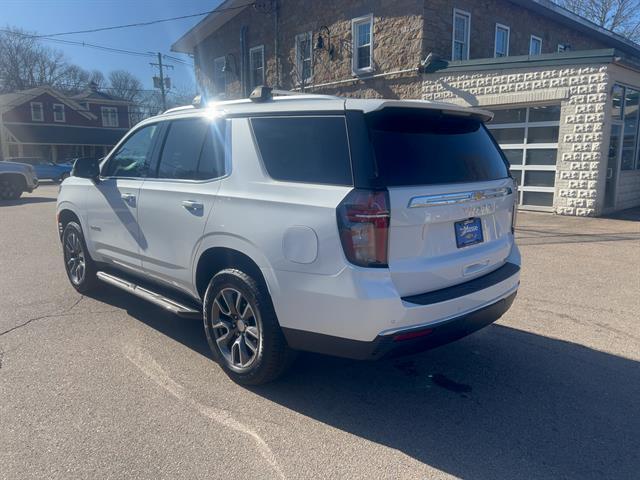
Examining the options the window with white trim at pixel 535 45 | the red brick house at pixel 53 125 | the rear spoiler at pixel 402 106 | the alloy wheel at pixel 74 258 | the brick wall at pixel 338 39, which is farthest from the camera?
the red brick house at pixel 53 125

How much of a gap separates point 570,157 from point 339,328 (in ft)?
37.1

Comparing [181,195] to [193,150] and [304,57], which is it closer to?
[193,150]

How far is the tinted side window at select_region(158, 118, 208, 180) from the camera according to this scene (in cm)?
409

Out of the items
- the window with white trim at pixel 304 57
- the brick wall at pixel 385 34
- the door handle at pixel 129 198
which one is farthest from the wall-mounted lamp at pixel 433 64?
the door handle at pixel 129 198

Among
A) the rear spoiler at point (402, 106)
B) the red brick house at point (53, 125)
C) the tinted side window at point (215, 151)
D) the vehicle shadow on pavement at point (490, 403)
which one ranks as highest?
the red brick house at point (53, 125)

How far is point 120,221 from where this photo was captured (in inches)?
191

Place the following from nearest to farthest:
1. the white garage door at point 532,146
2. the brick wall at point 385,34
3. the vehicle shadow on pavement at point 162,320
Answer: the vehicle shadow on pavement at point 162,320
the white garage door at point 532,146
the brick wall at point 385,34

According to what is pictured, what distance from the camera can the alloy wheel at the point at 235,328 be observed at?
3512 mm

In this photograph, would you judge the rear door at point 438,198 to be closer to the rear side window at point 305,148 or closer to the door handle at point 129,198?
the rear side window at point 305,148

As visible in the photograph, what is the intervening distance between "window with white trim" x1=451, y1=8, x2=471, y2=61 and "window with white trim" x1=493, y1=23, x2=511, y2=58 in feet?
5.72

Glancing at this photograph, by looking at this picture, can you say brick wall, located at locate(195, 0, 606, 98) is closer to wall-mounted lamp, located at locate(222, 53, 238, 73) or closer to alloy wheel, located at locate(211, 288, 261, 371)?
wall-mounted lamp, located at locate(222, 53, 238, 73)

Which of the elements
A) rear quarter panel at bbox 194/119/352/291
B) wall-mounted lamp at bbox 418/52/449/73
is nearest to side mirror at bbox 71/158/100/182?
rear quarter panel at bbox 194/119/352/291

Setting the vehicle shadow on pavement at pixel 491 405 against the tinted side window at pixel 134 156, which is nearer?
the vehicle shadow on pavement at pixel 491 405

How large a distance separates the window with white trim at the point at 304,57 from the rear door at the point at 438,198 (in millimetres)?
16140
